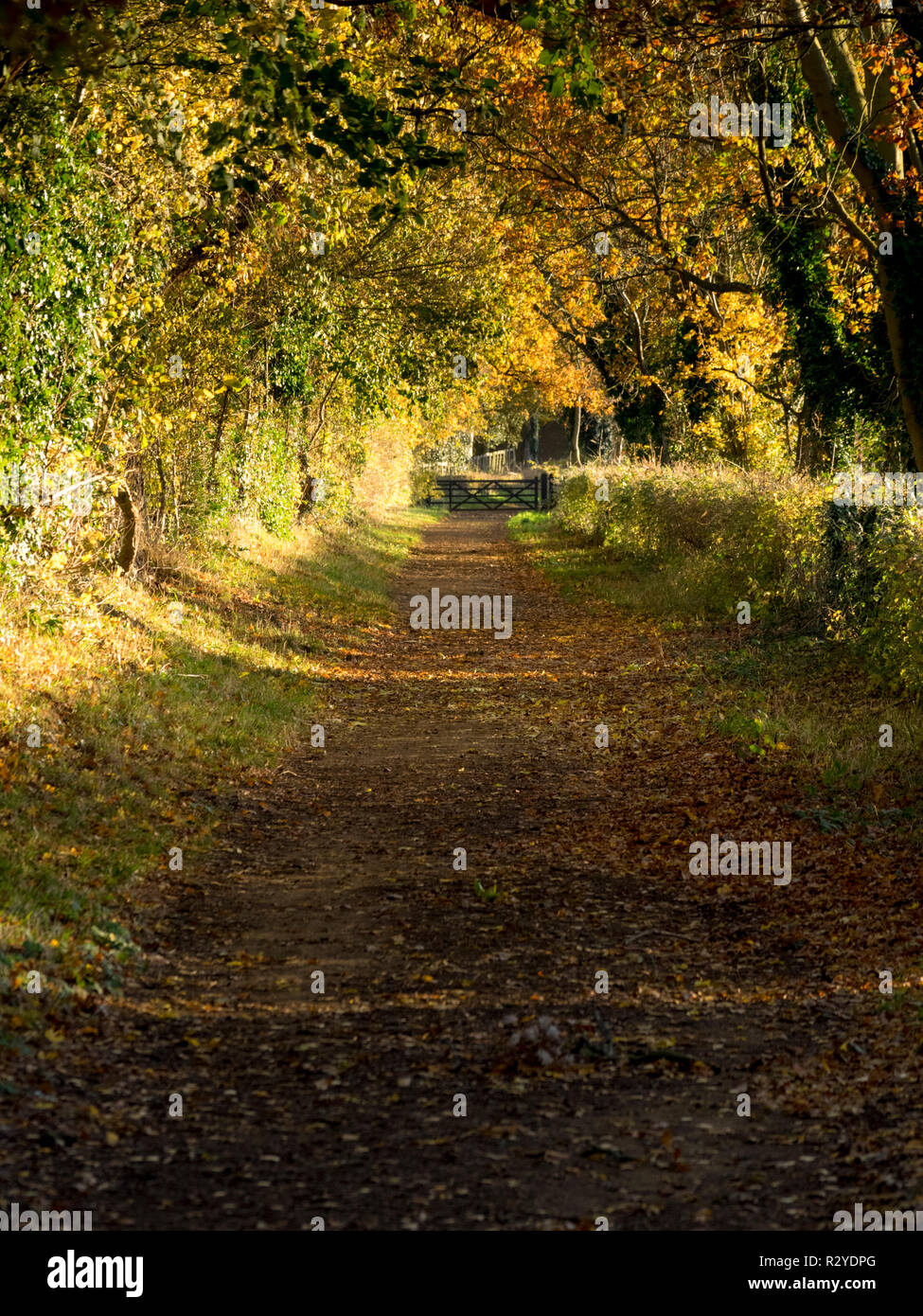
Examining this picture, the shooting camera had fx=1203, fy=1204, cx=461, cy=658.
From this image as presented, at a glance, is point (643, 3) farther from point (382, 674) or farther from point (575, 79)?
point (382, 674)

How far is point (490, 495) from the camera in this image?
57.1m

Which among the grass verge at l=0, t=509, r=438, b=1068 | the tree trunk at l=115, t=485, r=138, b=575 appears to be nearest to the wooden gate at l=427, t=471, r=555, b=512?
the grass verge at l=0, t=509, r=438, b=1068

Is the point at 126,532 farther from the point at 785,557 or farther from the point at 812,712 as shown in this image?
the point at 812,712

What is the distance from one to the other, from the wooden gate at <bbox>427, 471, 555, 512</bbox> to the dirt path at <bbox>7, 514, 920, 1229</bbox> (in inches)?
1786

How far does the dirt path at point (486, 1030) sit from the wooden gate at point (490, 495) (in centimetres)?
4537

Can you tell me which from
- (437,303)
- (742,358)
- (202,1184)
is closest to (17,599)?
(202,1184)

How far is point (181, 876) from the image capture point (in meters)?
7.88

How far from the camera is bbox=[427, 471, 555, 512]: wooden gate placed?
55.3 m

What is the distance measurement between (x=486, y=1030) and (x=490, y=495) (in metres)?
52.2

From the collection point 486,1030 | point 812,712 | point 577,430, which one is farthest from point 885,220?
point 577,430

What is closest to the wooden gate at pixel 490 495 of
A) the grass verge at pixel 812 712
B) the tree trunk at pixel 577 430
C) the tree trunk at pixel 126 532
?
the tree trunk at pixel 577 430

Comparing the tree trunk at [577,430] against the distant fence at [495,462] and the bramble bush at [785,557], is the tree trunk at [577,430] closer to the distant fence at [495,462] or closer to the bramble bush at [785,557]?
the bramble bush at [785,557]

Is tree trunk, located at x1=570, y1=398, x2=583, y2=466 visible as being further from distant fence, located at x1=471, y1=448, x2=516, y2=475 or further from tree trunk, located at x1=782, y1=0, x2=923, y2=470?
tree trunk, located at x1=782, y1=0, x2=923, y2=470

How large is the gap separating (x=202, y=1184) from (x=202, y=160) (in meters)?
11.4
